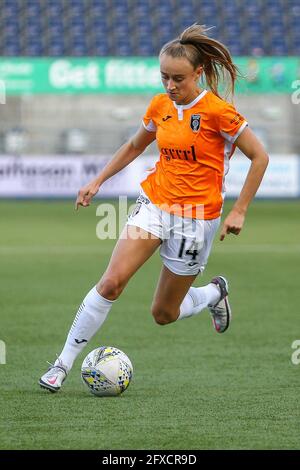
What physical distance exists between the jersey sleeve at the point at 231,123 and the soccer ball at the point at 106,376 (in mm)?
1538

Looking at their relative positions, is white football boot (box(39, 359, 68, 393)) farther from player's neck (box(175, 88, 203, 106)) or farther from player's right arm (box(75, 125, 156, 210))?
player's neck (box(175, 88, 203, 106))

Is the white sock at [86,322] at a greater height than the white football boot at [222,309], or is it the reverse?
the white sock at [86,322]

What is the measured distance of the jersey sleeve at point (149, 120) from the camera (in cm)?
668

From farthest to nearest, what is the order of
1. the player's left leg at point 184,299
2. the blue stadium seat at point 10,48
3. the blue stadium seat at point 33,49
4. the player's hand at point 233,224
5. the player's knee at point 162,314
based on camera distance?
the blue stadium seat at point 33,49
the blue stadium seat at point 10,48
the player's knee at point 162,314
the player's left leg at point 184,299
the player's hand at point 233,224

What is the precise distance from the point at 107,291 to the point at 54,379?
63cm

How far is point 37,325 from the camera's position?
9.69 metres

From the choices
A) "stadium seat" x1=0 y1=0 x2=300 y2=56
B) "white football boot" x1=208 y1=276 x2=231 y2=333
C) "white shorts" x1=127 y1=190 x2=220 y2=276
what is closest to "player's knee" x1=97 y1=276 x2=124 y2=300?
"white shorts" x1=127 y1=190 x2=220 y2=276

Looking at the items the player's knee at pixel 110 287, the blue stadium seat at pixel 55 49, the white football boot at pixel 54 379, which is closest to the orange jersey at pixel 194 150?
the player's knee at pixel 110 287

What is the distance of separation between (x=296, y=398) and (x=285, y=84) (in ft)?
79.7

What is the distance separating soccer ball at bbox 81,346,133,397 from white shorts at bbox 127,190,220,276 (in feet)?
2.31

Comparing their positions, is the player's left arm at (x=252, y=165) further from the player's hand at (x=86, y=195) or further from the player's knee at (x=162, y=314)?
the player's knee at (x=162, y=314)

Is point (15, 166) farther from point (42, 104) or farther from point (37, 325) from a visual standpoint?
point (37, 325)

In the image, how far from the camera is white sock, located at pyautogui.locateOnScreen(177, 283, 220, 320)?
739 cm

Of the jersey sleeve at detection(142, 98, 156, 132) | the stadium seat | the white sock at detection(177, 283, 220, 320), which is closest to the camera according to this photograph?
the jersey sleeve at detection(142, 98, 156, 132)
